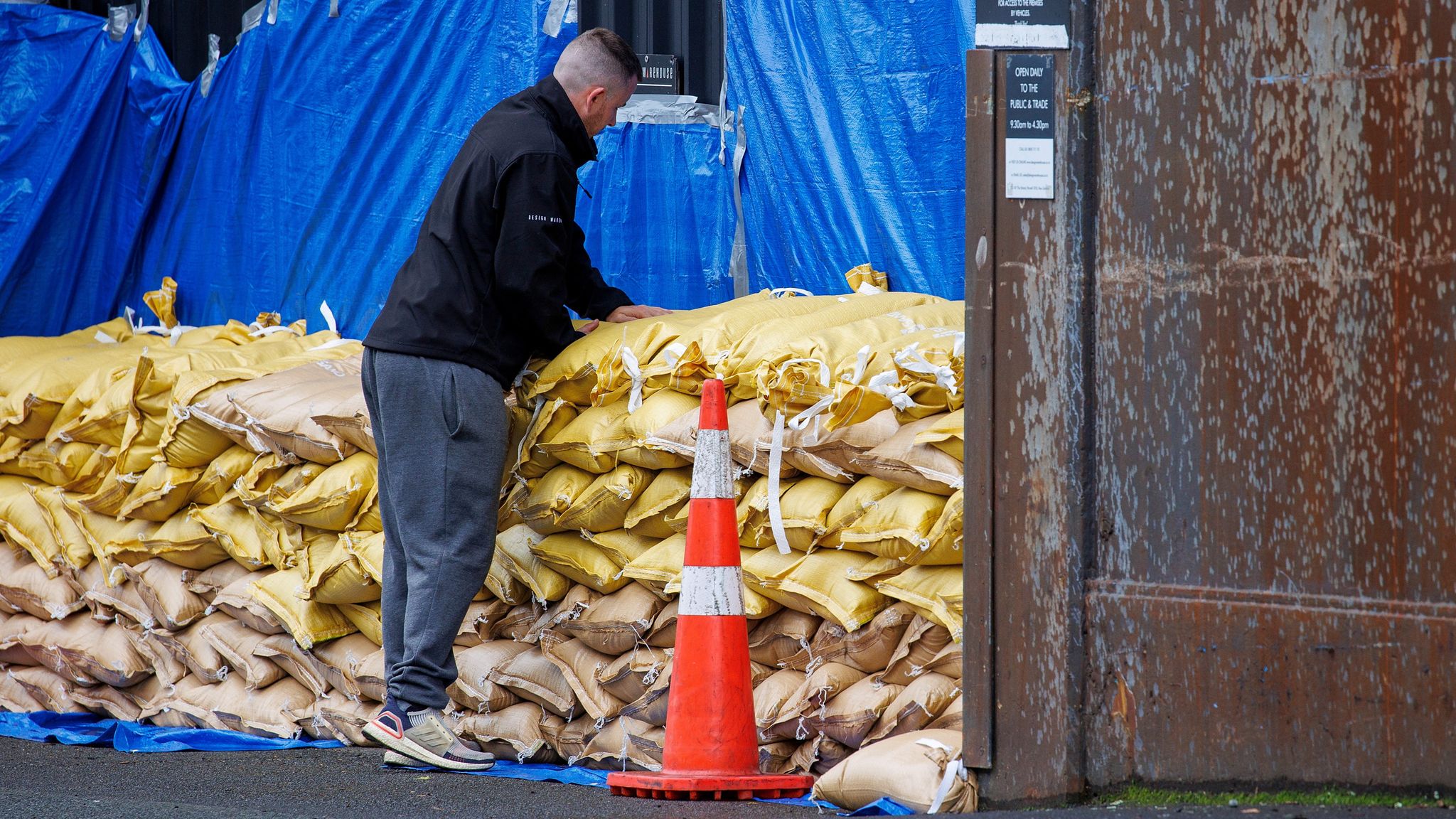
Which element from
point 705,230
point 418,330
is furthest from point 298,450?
point 705,230

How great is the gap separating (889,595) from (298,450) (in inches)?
77.7

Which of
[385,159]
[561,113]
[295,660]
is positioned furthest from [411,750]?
[385,159]

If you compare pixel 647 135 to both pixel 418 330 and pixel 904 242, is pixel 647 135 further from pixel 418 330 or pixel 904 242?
pixel 418 330

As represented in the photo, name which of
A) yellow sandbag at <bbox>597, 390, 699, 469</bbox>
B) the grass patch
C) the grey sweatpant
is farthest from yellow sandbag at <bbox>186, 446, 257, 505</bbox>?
the grass patch

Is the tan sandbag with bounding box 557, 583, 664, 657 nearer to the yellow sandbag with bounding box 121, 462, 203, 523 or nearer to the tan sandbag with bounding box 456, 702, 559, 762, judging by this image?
the tan sandbag with bounding box 456, 702, 559, 762

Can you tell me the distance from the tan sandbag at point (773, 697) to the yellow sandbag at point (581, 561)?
511 mm

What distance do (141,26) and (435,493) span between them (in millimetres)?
3553

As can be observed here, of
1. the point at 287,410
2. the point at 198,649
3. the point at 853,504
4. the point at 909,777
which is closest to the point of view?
the point at 909,777

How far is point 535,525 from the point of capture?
13.5 ft

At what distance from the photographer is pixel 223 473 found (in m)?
4.66

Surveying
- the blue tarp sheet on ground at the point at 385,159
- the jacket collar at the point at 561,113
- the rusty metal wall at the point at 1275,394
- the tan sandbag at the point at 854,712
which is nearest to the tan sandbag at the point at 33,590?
the blue tarp sheet on ground at the point at 385,159

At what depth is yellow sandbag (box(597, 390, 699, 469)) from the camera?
3.84 m

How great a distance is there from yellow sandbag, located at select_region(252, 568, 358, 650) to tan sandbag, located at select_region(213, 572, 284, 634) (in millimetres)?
30

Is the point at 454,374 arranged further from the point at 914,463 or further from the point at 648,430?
the point at 914,463
